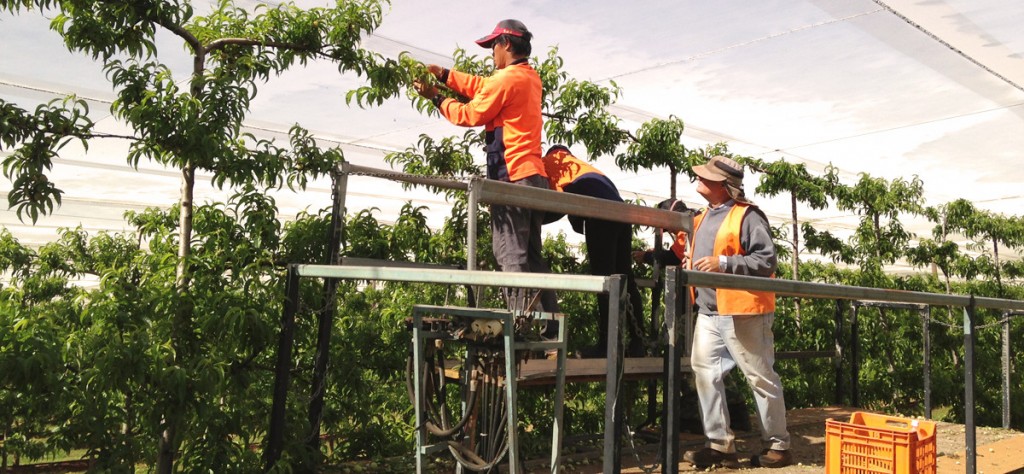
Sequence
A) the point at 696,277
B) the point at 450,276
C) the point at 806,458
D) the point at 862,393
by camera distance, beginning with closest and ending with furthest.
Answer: the point at 696,277
the point at 450,276
the point at 806,458
the point at 862,393

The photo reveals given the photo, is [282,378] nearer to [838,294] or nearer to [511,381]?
[511,381]

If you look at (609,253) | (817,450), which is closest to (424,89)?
(609,253)

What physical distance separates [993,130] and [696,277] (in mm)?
11317

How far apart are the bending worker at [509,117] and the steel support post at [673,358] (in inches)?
70.7

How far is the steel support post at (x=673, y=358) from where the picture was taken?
271 centimetres

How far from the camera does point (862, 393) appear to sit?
33.1 feet

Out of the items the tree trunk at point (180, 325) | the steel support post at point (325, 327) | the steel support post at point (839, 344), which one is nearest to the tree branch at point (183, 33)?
the tree trunk at point (180, 325)

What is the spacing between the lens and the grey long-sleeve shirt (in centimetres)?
441

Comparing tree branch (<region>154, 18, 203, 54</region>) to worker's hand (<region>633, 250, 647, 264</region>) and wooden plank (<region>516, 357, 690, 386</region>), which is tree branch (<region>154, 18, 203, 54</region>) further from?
worker's hand (<region>633, 250, 647, 264</region>)

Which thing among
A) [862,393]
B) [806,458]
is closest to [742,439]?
[806,458]

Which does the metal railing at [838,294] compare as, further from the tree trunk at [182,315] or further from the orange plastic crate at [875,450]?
the tree trunk at [182,315]

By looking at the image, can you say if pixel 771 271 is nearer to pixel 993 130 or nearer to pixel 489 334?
pixel 489 334

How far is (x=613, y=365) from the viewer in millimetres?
2621

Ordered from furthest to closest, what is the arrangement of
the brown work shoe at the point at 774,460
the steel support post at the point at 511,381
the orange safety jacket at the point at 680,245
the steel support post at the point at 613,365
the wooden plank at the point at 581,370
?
1. the orange safety jacket at the point at 680,245
2. the brown work shoe at the point at 774,460
3. the wooden plank at the point at 581,370
4. the steel support post at the point at 511,381
5. the steel support post at the point at 613,365
